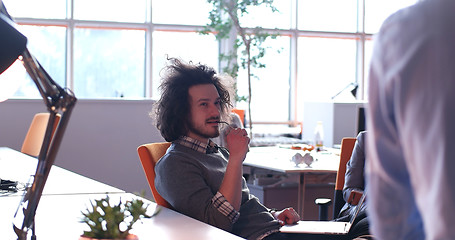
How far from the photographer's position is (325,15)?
11812mm

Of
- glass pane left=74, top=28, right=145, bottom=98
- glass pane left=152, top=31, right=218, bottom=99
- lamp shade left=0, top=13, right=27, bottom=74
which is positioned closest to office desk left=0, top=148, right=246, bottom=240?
lamp shade left=0, top=13, right=27, bottom=74

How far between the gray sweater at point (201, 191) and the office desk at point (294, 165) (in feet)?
5.88

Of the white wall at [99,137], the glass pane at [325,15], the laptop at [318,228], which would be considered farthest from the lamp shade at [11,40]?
the glass pane at [325,15]

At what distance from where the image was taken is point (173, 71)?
254cm

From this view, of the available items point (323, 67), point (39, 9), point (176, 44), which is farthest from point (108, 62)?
point (323, 67)

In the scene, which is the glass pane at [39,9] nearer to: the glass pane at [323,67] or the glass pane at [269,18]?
the glass pane at [269,18]

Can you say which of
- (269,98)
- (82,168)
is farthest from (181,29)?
(82,168)

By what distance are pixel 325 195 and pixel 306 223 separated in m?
2.20

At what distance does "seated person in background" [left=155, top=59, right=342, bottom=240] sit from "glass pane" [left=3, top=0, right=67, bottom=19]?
8.18 metres

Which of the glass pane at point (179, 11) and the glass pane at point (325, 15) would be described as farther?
the glass pane at point (325, 15)

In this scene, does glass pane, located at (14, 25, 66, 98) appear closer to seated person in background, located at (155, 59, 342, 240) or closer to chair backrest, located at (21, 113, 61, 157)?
chair backrest, located at (21, 113, 61, 157)

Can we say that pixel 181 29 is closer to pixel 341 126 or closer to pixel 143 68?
pixel 143 68

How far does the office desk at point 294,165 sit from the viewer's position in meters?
4.26

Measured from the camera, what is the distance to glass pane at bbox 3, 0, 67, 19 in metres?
10.2
